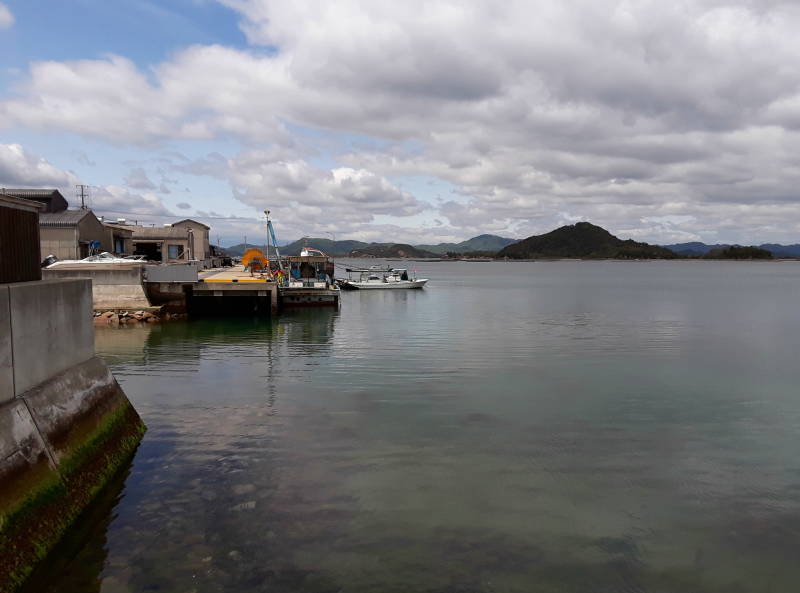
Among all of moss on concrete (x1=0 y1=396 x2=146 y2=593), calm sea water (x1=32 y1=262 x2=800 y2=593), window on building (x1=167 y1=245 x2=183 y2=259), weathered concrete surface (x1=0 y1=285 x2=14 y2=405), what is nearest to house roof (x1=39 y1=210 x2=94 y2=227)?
window on building (x1=167 y1=245 x2=183 y2=259)

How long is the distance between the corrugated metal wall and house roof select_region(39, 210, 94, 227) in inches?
1956

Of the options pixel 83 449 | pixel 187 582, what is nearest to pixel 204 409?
pixel 83 449

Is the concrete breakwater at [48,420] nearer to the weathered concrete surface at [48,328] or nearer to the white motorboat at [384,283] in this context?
the weathered concrete surface at [48,328]

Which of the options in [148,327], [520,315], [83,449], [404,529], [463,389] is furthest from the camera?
[520,315]

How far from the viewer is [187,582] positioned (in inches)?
346

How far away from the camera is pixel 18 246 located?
35.9 ft

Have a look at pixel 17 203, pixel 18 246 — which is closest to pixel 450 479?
pixel 18 246

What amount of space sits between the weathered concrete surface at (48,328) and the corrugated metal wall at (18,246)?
346mm

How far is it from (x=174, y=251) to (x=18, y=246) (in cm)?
7301

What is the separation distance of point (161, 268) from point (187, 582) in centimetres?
3940

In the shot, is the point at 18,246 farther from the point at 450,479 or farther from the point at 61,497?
the point at 450,479

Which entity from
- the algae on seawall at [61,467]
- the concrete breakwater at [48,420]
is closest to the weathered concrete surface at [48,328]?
the concrete breakwater at [48,420]

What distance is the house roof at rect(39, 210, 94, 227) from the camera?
5431cm

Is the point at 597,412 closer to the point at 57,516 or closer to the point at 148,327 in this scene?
the point at 57,516
